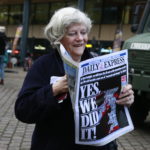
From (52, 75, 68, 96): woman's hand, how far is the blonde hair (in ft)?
0.87

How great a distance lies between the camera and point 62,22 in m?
2.18

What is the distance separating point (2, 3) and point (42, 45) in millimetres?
6772

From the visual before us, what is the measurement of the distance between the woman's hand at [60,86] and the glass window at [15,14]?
3780 centimetres

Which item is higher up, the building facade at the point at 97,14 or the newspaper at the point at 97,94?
the newspaper at the point at 97,94

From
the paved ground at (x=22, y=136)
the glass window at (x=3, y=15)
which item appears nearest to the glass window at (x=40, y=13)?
the glass window at (x=3, y=15)

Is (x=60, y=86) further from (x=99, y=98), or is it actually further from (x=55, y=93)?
A: (x=99, y=98)

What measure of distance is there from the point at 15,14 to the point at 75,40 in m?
38.9

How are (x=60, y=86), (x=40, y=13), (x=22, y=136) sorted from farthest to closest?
(x=40, y=13) < (x=22, y=136) < (x=60, y=86)

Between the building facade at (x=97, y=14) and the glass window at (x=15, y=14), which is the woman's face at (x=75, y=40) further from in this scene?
the glass window at (x=15, y=14)

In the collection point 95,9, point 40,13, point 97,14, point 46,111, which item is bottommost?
point 40,13

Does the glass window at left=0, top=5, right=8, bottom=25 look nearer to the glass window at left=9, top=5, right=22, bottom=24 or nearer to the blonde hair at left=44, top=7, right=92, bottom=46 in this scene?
the glass window at left=9, top=5, right=22, bottom=24

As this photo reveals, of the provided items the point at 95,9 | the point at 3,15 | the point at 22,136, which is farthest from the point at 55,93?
the point at 3,15

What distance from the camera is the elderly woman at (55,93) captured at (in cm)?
208

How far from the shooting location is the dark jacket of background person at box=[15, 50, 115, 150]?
208 cm
